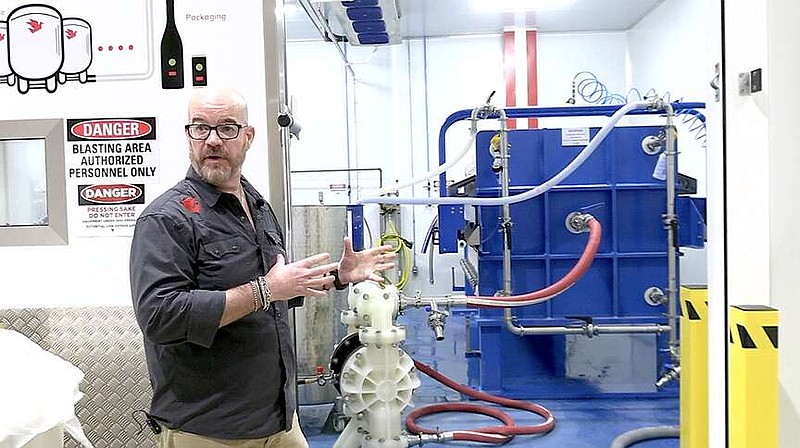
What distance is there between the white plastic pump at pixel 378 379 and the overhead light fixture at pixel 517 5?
5.58 meters

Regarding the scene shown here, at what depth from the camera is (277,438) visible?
209cm

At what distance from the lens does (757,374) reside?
1911 mm

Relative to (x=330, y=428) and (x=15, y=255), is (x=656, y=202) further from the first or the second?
(x=15, y=255)

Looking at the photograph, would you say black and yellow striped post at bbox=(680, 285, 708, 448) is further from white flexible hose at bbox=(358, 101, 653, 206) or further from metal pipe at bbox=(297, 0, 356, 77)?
metal pipe at bbox=(297, 0, 356, 77)

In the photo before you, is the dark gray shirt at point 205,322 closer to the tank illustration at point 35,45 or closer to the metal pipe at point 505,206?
the tank illustration at point 35,45

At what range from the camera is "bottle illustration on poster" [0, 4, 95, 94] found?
2525mm

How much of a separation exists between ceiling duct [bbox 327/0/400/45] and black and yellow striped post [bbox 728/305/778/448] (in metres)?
4.46

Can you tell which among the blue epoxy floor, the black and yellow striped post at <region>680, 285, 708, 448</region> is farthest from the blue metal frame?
the black and yellow striped post at <region>680, 285, 708, 448</region>

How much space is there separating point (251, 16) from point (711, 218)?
5.71 feet

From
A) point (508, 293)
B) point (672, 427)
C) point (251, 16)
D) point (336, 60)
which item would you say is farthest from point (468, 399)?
point (336, 60)

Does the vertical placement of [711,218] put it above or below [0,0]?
below

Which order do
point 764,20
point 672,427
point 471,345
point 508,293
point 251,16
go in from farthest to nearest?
1. point 471,345
2. point 508,293
3. point 672,427
4. point 251,16
5. point 764,20

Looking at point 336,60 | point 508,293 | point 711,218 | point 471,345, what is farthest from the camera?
point 336,60

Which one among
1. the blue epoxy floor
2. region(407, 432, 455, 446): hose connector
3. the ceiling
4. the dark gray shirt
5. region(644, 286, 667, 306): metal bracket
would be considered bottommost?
the blue epoxy floor
